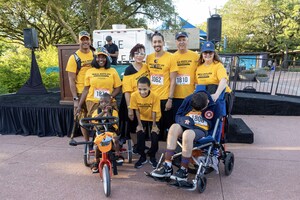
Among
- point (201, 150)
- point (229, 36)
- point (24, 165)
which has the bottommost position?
point (24, 165)

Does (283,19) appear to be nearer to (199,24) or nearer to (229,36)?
(229,36)

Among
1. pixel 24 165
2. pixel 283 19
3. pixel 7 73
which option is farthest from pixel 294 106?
pixel 283 19

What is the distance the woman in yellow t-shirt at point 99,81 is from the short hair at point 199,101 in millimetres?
1263

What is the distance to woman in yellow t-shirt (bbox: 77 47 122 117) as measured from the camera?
3684 mm

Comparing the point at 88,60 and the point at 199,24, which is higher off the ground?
the point at 199,24

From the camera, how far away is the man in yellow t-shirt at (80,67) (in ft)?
13.2

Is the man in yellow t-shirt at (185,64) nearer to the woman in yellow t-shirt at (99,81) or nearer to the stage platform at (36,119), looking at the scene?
the woman in yellow t-shirt at (99,81)

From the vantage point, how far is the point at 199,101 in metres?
3.09

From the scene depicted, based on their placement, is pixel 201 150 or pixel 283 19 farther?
pixel 283 19

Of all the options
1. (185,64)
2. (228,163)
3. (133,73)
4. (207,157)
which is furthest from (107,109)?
(228,163)

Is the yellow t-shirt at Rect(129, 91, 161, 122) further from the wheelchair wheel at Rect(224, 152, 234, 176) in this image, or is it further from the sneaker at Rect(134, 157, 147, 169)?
the wheelchair wheel at Rect(224, 152, 234, 176)

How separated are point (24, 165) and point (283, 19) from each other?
3548cm

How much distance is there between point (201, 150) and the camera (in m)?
3.21

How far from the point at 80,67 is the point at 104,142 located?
1628 mm
